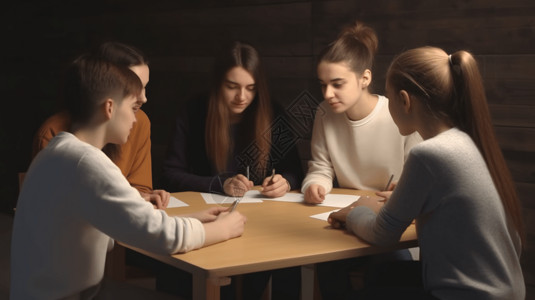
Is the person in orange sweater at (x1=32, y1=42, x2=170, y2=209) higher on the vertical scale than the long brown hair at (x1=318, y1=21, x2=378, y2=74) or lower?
lower

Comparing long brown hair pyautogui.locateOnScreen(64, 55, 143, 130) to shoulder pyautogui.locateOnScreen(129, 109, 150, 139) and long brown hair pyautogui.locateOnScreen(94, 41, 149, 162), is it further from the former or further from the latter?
shoulder pyautogui.locateOnScreen(129, 109, 150, 139)

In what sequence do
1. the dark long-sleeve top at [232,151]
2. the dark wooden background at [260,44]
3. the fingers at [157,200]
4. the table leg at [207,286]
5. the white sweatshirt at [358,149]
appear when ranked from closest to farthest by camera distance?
the table leg at [207,286], the fingers at [157,200], the white sweatshirt at [358,149], the dark wooden background at [260,44], the dark long-sleeve top at [232,151]

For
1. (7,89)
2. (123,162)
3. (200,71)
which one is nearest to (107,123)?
(123,162)

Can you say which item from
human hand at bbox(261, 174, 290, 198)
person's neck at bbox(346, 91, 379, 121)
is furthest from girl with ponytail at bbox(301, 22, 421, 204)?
human hand at bbox(261, 174, 290, 198)

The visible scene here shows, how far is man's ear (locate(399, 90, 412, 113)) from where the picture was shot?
1750 millimetres

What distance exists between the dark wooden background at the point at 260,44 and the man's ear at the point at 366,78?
437 mm

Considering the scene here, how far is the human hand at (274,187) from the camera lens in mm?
2373

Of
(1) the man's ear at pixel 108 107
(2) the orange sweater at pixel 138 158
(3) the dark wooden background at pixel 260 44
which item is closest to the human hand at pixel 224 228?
(1) the man's ear at pixel 108 107

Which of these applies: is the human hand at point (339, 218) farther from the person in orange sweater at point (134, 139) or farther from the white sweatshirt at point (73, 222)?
the person in orange sweater at point (134, 139)

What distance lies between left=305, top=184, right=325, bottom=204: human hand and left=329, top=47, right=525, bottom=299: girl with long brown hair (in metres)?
0.50

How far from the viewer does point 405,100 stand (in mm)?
1759

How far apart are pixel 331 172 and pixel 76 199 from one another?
1.33m

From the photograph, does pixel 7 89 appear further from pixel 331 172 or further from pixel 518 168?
pixel 518 168

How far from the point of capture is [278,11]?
11.3 feet
